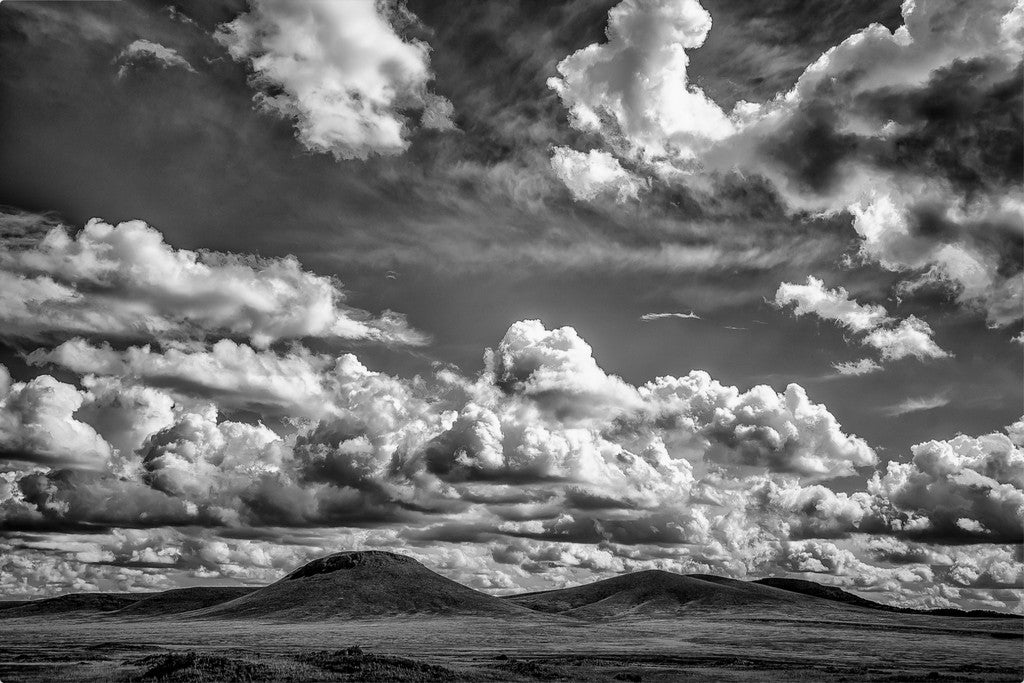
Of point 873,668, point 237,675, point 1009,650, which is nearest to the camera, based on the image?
point 237,675

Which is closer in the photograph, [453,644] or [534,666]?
[534,666]

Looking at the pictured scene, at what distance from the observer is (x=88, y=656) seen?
119562mm

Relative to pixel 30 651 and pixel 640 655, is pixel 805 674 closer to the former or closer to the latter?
pixel 640 655

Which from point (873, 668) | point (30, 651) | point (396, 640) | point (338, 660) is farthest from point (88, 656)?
point (873, 668)

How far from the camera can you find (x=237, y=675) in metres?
79.1

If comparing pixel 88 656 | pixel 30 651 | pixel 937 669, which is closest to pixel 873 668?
pixel 937 669

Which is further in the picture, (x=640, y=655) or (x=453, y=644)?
(x=453, y=644)

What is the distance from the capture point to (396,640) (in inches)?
6841

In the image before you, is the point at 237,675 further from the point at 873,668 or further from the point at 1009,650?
the point at 1009,650

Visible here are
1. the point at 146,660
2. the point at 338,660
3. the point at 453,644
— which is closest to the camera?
the point at 338,660

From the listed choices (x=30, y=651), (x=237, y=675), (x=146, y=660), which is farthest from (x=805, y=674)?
(x=30, y=651)

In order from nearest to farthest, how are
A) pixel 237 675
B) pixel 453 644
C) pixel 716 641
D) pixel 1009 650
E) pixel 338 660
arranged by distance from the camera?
pixel 237 675 → pixel 338 660 → pixel 453 644 → pixel 1009 650 → pixel 716 641

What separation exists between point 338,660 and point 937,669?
89781mm

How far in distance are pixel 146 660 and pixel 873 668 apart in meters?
104
